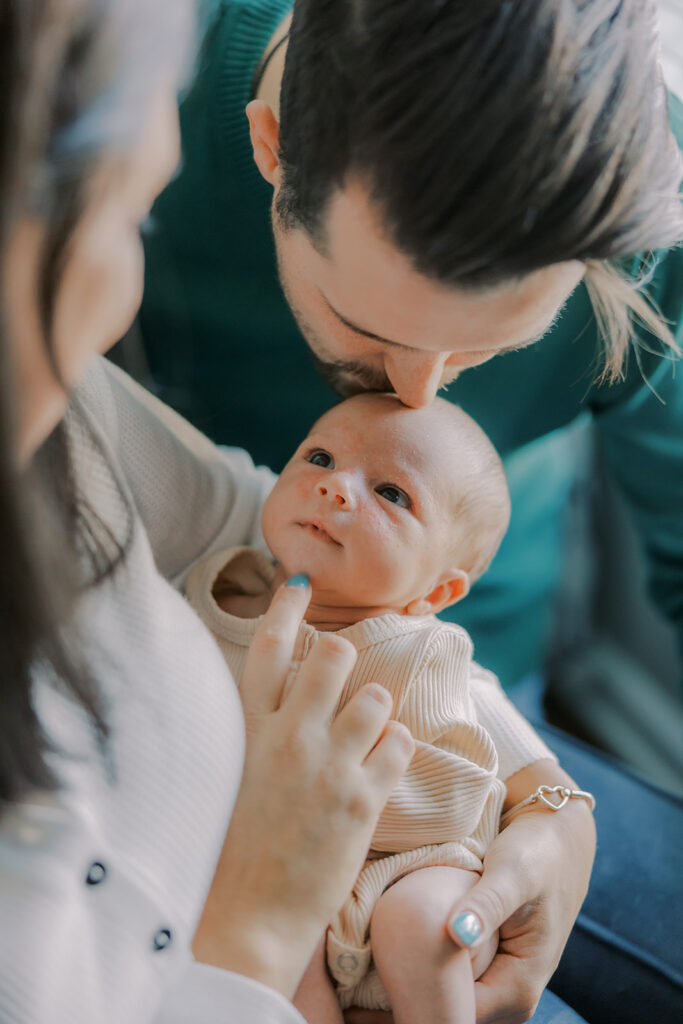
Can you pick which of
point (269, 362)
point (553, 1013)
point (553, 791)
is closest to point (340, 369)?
point (269, 362)

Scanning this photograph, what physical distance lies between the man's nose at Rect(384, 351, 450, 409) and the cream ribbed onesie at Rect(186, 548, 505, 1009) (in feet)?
0.47

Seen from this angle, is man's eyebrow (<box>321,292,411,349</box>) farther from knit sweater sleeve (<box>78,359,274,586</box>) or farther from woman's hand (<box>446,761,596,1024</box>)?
woman's hand (<box>446,761,596,1024</box>)

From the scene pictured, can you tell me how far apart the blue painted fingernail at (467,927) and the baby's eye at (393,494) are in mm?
248

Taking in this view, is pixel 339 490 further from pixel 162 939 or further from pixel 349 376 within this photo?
pixel 162 939

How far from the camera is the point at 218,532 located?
640 mm

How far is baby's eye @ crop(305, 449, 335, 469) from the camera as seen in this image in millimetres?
581

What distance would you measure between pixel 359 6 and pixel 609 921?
66 centimetres

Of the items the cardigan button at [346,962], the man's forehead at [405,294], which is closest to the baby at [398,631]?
the cardigan button at [346,962]

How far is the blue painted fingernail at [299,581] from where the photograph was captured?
1.76 feet

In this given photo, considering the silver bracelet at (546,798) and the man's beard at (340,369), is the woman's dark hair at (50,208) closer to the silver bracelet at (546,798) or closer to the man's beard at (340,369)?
the man's beard at (340,369)

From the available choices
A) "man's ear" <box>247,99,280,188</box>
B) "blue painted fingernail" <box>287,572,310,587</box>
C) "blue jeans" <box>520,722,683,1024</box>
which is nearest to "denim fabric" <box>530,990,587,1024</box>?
"blue jeans" <box>520,722,683,1024</box>

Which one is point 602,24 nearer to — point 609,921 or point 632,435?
point 632,435

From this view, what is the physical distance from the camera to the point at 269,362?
0.66m

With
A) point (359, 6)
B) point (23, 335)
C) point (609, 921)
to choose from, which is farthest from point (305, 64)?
point (609, 921)
